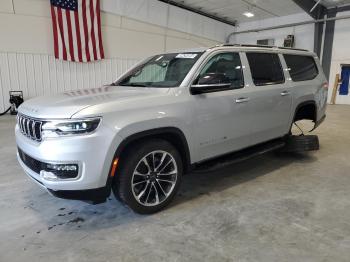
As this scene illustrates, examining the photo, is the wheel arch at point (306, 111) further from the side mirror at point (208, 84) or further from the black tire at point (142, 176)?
the black tire at point (142, 176)

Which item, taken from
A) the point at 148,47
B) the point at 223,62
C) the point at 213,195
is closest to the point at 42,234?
the point at 213,195

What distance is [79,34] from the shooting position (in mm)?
9445

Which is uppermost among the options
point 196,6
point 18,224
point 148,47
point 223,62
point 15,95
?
point 196,6

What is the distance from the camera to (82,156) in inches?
84.5

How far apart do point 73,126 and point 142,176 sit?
0.79 metres

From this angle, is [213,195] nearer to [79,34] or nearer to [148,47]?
[79,34]

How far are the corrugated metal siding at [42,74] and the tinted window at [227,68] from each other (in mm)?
7790

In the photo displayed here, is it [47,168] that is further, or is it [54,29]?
[54,29]

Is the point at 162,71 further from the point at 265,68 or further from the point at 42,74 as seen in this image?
the point at 42,74

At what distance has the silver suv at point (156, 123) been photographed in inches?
86.4

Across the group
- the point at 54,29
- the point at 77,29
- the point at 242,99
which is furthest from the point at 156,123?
the point at 77,29

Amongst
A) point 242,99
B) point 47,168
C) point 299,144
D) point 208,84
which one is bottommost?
point 299,144

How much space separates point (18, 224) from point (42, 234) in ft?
1.12

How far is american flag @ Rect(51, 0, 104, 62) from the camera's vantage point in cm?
896
